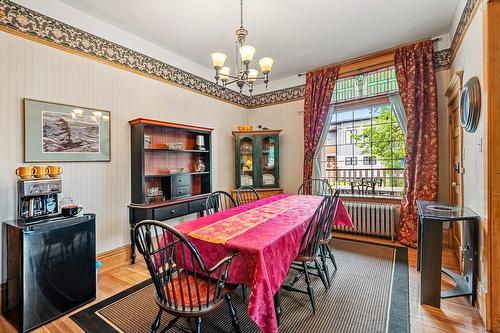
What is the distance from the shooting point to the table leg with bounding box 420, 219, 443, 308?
205 centimetres

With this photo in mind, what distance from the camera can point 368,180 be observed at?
164 inches

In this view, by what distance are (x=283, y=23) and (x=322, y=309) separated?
3.18 m

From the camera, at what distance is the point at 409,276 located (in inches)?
102

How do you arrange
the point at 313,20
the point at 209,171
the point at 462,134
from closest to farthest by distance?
the point at 462,134 → the point at 313,20 → the point at 209,171

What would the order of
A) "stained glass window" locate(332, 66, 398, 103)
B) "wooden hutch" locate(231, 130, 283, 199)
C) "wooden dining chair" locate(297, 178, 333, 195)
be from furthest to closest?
"wooden hutch" locate(231, 130, 283, 199) < "wooden dining chair" locate(297, 178, 333, 195) < "stained glass window" locate(332, 66, 398, 103)

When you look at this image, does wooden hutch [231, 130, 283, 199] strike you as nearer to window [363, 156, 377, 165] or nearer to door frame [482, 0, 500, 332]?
window [363, 156, 377, 165]

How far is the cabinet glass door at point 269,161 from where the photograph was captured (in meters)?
4.66

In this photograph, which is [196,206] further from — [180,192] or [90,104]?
[90,104]

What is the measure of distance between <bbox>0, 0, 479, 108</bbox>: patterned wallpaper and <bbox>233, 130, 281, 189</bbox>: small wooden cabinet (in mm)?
950

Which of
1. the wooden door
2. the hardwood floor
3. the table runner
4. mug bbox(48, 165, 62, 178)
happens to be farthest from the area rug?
mug bbox(48, 165, 62, 178)

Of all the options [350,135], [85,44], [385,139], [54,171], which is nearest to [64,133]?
[54,171]

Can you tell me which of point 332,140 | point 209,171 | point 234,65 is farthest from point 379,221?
point 234,65

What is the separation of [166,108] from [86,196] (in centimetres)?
166

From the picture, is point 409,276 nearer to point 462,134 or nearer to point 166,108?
point 462,134
